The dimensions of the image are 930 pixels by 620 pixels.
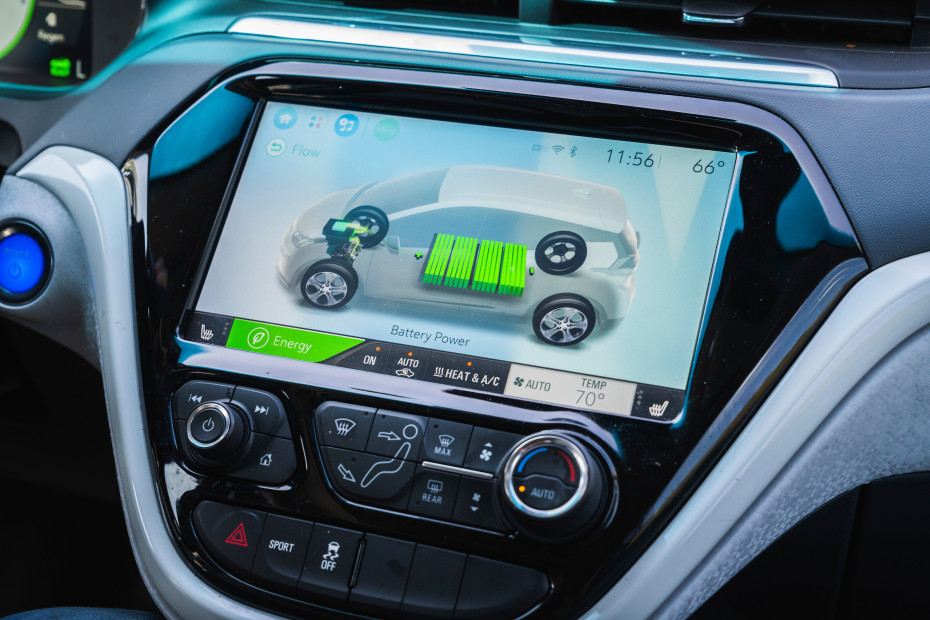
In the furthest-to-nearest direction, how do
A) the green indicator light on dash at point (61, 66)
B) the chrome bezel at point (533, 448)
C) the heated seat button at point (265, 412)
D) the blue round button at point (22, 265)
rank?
the green indicator light on dash at point (61, 66)
the blue round button at point (22, 265)
the heated seat button at point (265, 412)
the chrome bezel at point (533, 448)

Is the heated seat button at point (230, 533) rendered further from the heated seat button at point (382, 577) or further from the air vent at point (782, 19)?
the air vent at point (782, 19)

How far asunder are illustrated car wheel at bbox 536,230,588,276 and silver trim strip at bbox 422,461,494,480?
215mm

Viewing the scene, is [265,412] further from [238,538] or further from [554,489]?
[554,489]

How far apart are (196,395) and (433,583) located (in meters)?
0.31

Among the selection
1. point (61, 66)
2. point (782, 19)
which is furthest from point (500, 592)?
point (61, 66)

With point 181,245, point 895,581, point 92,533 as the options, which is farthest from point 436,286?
point 92,533

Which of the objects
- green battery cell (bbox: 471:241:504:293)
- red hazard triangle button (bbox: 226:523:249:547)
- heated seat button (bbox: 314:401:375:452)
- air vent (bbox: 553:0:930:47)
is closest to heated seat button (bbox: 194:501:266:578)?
red hazard triangle button (bbox: 226:523:249:547)

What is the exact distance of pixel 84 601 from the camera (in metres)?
1.34

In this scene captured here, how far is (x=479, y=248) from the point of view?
2.70 ft

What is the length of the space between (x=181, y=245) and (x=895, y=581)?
0.84 metres

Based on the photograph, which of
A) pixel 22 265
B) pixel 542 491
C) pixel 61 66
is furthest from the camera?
→ pixel 61 66

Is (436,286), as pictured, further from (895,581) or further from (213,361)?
(895,581)

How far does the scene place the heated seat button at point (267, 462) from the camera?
2.57 ft

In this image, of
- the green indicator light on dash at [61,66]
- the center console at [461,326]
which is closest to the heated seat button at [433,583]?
the center console at [461,326]
